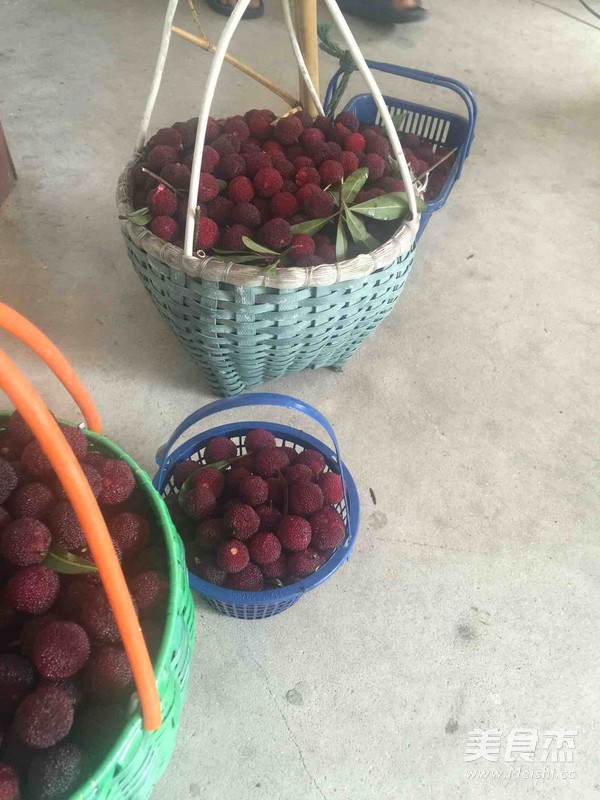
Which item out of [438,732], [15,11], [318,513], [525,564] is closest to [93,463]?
[318,513]

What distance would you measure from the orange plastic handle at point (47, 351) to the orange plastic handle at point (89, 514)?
77mm

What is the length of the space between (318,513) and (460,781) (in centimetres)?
36

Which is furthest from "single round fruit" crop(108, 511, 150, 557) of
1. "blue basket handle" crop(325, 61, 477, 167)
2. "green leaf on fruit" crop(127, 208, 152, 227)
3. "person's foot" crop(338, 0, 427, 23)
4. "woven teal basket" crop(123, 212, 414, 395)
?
"person's foot" crop(338, 0, 427, 23)

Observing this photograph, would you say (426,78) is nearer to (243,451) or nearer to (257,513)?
(243,451)

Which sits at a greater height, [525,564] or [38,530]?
[38,530]

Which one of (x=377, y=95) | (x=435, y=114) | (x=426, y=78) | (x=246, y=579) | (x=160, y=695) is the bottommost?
(x=246, y=579)

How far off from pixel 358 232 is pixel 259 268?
175mm

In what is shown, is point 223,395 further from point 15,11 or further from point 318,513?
point 15,11

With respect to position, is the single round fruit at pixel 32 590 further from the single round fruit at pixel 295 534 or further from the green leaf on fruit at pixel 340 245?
the green leaf on fruit at pixel 340 245

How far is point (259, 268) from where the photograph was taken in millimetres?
796

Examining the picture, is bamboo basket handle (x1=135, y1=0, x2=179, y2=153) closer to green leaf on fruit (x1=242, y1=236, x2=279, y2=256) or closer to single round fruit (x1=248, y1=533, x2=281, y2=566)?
green leaf on fruit (x1=242, y1=236, x2=279, y2=256)

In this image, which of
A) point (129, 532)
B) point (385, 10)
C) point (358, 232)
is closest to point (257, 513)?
point (129, 532)

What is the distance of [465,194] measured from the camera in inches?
61.4

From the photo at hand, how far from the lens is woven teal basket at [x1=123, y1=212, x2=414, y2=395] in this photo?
82 cm
